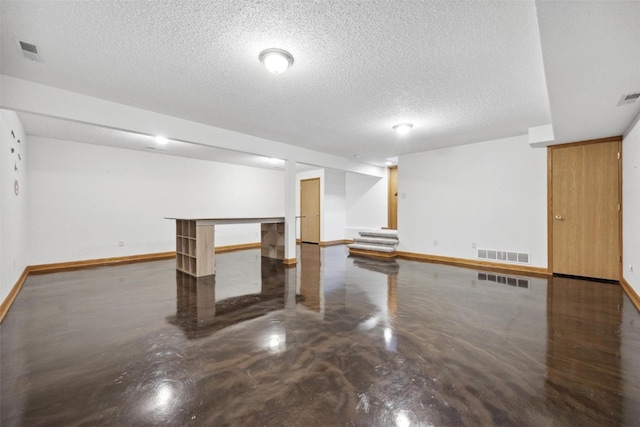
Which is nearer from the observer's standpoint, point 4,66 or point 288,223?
point 4,66

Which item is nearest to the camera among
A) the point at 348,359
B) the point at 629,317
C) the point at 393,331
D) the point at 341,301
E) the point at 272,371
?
the point at 272,371

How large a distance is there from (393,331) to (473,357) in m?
0.65

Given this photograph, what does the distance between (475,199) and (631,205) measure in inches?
88.5

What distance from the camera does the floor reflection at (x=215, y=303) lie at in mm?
2730

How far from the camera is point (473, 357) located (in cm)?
208

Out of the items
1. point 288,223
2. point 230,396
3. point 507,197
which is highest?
point 507,197

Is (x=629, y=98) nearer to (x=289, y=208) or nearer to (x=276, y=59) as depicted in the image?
(x=276, y=59)

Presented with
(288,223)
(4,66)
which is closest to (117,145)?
(4,66)

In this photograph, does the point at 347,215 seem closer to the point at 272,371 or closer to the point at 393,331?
the point at 393,331

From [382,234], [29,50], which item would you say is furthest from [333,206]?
[29,50]

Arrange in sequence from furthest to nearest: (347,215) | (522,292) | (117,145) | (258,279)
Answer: (347,215) → (117,145) → (258,279) → (522,292)

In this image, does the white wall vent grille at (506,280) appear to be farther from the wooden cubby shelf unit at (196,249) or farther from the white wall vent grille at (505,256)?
the wooden cubby shelf unit at (196,249)

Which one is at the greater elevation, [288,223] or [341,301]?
[288,223]

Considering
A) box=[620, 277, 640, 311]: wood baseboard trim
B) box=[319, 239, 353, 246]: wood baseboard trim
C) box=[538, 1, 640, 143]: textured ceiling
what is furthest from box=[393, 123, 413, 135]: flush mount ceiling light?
box=[319, 239, 353, 246]: wood baseboard trim
